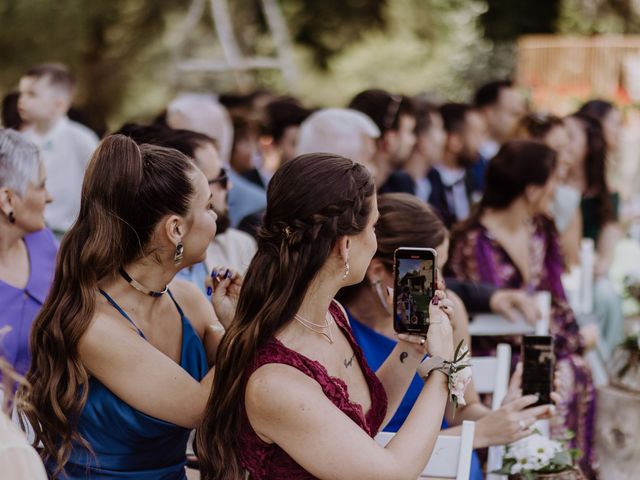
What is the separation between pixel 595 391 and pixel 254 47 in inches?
730

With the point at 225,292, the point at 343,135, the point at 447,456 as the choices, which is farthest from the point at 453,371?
the point at 343,135

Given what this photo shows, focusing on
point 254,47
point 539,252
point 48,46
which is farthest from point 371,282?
point 254,47

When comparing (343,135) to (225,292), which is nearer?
(225,292)

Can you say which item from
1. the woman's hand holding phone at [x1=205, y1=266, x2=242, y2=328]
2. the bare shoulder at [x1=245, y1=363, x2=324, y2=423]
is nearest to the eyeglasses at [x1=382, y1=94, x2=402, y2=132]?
the woman's hand holding phone at [x1=205, y1=266, x2=242, y2=328]

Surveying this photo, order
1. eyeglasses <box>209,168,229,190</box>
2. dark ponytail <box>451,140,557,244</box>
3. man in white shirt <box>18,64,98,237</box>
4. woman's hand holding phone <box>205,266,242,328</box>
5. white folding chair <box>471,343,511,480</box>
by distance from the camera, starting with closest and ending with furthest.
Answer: woman's hand holding phone <box>205,266,242,328</box> → white folding chair <box>471,343,511,480</box> → eyeglasses <box>209,168,229,190</box> → dark ponytail <box>451,140,557,244</box> → man in white shirt <box>18,64,98,237</box>

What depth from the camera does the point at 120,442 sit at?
2.54 meters

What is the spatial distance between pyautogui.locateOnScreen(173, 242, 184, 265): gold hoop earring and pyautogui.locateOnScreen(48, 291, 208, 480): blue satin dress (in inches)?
8.3

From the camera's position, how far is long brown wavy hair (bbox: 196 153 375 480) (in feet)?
7.35

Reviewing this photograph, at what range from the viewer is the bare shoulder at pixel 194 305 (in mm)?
2922

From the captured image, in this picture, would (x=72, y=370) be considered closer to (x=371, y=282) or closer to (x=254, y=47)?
(x=371, y=282)

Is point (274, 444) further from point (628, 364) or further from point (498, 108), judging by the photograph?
point (498, 108)

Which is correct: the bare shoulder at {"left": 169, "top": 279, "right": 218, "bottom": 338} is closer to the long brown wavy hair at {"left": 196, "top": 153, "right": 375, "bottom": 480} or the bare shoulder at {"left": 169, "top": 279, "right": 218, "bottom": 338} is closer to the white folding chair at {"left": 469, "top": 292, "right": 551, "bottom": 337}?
Answer: the long brown wavy hair at {"left": 196, "top": 153, "right": 375, "bottom": 480}

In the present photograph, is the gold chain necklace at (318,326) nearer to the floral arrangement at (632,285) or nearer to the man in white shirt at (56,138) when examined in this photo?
the floral arrangement at (632,285)

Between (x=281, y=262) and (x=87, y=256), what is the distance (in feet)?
1.94
